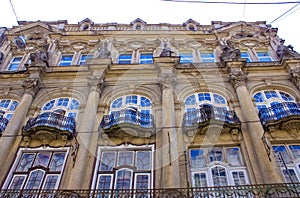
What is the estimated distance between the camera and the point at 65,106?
1352cm

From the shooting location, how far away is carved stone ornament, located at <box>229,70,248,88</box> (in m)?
13.5

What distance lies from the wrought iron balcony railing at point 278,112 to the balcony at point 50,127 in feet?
26.6

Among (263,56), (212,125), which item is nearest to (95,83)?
(212,125)

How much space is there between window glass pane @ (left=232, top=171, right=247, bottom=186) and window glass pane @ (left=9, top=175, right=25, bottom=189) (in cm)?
773

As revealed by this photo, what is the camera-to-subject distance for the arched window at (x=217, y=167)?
385 inches

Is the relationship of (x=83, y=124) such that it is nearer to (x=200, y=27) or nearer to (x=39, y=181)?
(x=39, y=181)

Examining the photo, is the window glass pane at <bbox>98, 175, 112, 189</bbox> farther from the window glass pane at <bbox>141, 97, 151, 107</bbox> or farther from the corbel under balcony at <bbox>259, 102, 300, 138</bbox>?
the corbel under balcony at <bbox>259, 102, 300, 138</bbox>

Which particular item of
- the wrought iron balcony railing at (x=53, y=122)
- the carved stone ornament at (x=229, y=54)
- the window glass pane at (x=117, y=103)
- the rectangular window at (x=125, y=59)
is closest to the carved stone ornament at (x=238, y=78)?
the carved stone ornament at (x=229, y=54)

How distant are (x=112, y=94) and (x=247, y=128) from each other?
666 cm

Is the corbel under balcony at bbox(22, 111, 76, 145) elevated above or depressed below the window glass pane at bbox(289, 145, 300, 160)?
above


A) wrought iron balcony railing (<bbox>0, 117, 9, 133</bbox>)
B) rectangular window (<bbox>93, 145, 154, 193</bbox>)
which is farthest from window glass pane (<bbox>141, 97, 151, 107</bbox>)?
wrought iron balcony railing (<bbox>0, 117, 9, 133</bbox>)

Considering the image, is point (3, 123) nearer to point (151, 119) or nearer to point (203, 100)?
point (151, 119)

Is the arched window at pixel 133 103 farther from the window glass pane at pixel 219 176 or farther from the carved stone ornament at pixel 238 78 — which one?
the carved stone ornament at pixel 238 78

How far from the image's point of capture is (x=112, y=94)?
1396 centimetres
